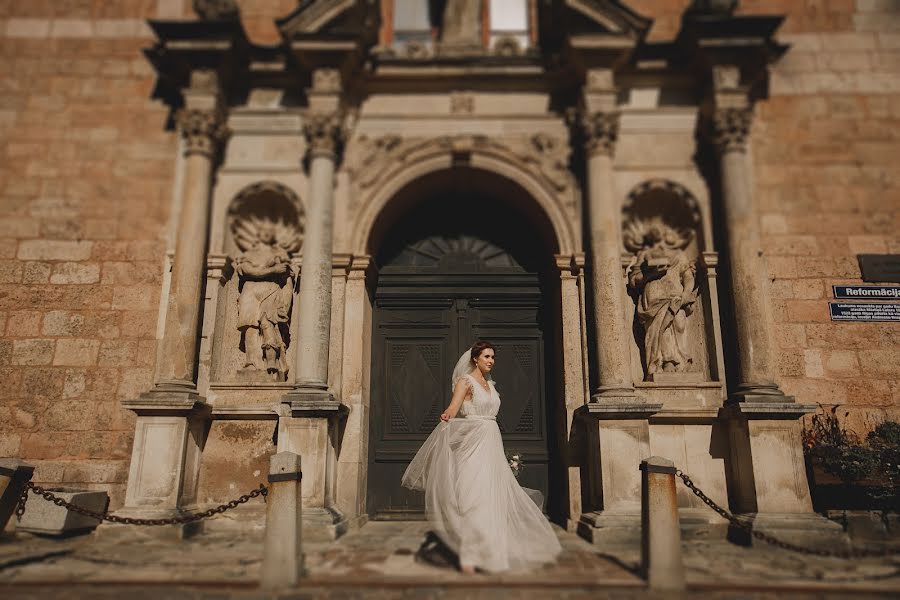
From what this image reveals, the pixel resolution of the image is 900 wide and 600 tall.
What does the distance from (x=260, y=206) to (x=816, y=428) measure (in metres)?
7.34

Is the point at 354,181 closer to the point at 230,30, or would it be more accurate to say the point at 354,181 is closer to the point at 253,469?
the point at 230,30

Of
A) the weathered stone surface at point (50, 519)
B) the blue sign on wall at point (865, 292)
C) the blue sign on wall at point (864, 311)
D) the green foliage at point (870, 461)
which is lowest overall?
the weathered stone surface at point (50, 519)

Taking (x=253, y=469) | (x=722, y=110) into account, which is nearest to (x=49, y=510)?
(x=253, y=469)

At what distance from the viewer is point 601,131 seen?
292 inches

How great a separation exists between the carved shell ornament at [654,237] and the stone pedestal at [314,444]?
163 inches

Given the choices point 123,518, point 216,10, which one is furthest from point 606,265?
point 216,10

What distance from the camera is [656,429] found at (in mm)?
6938

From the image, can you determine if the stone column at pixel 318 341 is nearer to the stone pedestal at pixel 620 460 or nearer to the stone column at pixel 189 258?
the stone column at pixel 189 258

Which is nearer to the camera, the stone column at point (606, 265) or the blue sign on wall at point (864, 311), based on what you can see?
the stone column at point (606, 265)

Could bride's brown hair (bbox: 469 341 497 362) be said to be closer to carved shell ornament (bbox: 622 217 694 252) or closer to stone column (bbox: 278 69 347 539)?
stone column (bbox: 278 69 347 539)

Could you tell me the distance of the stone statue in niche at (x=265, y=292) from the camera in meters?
7.39

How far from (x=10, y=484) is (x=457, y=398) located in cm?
401

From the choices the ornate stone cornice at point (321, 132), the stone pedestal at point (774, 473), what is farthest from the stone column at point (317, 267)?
the stone pedestal at point (774, 473)

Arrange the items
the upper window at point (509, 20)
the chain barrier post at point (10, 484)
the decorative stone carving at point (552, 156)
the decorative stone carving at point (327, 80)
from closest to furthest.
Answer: the chain barrier post at point (10, 484) → the decorative stone carving at point (327, 80) → the decorative stone carving at point (552, 156) → the upper window at point (509, 20)
